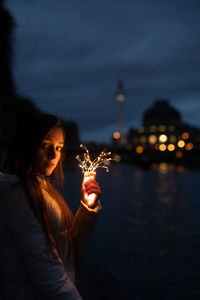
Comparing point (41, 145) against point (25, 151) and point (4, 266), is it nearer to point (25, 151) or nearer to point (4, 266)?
point (25, 151)

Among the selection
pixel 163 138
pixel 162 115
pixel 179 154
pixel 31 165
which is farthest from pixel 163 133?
pixel 31 165

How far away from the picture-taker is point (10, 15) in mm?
26688

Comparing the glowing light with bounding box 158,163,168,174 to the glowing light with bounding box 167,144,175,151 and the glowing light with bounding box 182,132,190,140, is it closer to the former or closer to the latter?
the glowing light with bounding box 167,144,175,151

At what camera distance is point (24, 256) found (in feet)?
5.43

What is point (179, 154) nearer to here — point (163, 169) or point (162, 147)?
point (163, 169)

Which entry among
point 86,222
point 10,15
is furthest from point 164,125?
point 86,222

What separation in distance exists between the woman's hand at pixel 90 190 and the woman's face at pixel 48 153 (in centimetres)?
24

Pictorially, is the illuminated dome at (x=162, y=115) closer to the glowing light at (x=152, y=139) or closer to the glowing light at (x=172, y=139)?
the glowing light at (x=172, y=139)

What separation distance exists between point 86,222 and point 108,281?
388cm

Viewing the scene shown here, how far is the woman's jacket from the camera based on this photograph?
5.39 ft

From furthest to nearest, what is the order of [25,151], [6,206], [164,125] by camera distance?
1. [164,125]
2. [25,151]
3. [6,206]

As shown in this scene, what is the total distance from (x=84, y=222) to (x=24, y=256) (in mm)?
560

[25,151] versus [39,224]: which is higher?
[25,151]

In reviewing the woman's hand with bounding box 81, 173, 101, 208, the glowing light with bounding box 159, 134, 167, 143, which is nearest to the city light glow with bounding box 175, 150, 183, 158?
the glowing light with bounding box 159, 134, 167, 143
